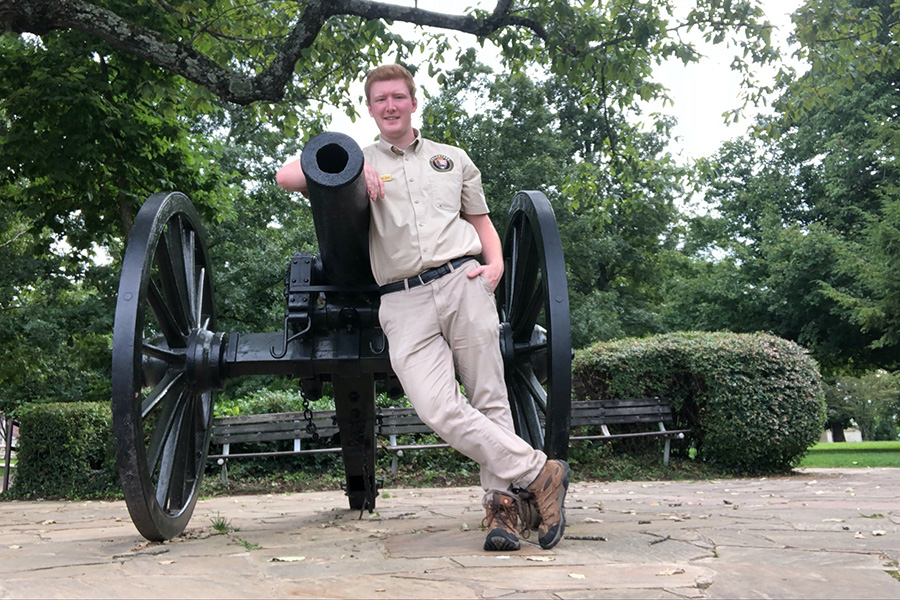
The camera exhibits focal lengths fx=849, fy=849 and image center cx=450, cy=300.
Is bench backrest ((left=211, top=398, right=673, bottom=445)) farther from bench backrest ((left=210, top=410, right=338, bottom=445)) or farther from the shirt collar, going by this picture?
the shirt collar

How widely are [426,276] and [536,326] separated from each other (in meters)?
0.88

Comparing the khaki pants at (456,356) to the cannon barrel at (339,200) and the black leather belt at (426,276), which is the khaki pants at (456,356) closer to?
the black leather belt at (426,276)

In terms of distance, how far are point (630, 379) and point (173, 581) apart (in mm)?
8273

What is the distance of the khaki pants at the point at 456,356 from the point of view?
301 centimetres

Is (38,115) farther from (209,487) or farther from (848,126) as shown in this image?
(848,126)

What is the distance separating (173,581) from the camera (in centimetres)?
238

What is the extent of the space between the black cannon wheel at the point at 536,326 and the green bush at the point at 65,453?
21.1 ft

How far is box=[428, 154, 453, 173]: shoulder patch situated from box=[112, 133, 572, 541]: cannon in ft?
1.19

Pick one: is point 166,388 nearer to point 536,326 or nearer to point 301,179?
point 301,179

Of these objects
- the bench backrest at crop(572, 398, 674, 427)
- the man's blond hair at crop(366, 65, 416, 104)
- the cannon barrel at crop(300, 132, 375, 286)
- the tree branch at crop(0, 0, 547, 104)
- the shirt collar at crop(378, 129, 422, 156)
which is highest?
the tree branch at crop(0, 0, 547, 104)

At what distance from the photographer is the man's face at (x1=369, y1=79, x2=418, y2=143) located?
3.28 m

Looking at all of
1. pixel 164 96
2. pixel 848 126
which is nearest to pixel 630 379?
pixel 164 96

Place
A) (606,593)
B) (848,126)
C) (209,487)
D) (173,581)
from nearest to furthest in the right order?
(606,593)
(173,581)
(209,487)
(848,126)

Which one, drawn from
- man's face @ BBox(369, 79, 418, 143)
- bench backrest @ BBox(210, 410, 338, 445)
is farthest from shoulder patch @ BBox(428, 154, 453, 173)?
bench backrest @ BBox(210, 410, 338, 445)
